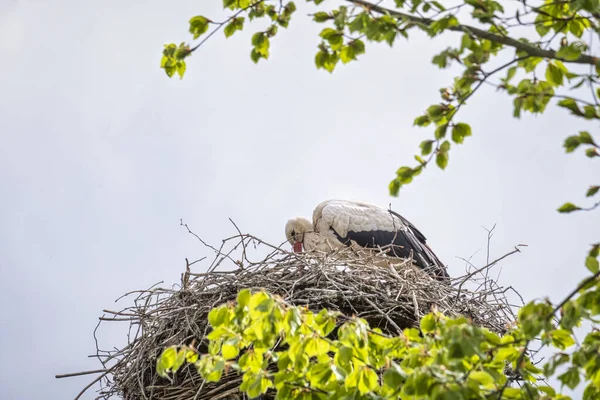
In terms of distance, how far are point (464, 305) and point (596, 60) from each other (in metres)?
2.50

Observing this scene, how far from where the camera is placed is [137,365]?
15.3 feet

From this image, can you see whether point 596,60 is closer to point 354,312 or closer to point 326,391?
point 326,391

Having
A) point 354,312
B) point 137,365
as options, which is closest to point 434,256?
point 354,312

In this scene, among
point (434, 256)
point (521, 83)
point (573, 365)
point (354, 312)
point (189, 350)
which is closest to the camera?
point (573, 365)

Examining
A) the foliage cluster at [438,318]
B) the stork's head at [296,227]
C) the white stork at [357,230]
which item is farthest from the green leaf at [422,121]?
the stork's head at [296,227]

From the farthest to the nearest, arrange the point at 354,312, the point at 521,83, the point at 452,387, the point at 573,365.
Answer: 1. the point at 354,312
2. the point at 521,83
3. the point at 573,365
4. the point at 452,387

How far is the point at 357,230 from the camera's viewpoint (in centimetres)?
721

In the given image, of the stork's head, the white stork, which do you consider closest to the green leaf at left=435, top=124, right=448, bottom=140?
the white stork

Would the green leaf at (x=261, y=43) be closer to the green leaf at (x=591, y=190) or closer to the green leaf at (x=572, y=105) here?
the green leaf at (x=572, y=105)

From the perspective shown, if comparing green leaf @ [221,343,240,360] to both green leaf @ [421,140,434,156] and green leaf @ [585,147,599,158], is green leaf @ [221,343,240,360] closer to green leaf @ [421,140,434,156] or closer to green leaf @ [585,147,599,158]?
green leaf @ [421,140,434,156]

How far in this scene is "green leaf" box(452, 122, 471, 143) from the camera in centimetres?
309

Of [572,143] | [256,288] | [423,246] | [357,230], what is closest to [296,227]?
[357,230]

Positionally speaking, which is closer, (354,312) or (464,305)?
(354,312)

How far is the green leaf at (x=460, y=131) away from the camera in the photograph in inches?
121
